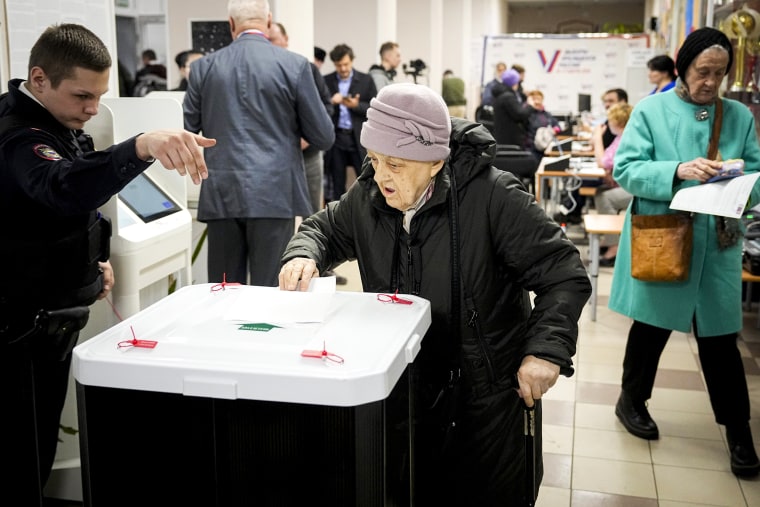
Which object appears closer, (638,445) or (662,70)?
(638,445)

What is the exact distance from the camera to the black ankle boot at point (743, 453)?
300 cm

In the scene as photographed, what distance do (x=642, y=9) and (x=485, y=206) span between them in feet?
90.3

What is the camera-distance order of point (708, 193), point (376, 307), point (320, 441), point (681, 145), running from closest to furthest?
point (320, 441) → point (376, 307) → point (708, 193) → point (681, 145)

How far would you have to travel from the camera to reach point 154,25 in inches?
372

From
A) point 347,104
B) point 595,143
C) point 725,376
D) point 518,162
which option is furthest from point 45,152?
point 518,162

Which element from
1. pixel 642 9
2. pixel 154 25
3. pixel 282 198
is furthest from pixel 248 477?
pixel 642 9

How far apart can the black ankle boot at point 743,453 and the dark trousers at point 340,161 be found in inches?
188

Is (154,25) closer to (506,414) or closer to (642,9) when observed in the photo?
(506,414)

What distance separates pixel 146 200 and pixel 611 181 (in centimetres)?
489

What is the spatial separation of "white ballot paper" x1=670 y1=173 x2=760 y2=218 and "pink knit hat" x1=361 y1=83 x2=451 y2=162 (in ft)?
4.63

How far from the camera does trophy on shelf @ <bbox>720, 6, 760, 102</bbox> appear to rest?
4375 millimetres

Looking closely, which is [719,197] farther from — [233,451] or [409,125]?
[233,451]

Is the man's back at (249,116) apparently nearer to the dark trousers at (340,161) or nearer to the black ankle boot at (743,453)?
the black ankle boot at (743,453)

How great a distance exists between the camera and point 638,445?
3309 millimetres
